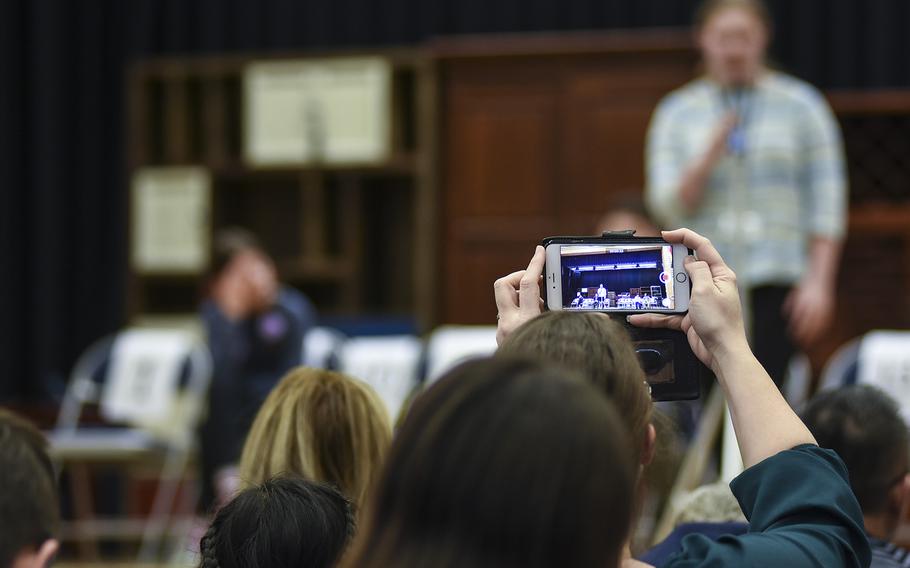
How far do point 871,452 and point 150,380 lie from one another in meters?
3.94

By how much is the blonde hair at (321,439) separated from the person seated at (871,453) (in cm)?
59

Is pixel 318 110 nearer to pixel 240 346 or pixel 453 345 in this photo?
pixel 240 346

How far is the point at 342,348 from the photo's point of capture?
5070mm

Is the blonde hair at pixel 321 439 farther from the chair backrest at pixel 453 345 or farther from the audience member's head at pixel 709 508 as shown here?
the chair backrest at pixel 453 345

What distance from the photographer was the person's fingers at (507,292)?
1.33m

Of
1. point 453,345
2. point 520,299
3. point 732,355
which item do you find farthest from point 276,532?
point 453,345

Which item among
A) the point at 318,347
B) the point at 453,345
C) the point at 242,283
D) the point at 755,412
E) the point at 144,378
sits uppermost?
the point at 755,412

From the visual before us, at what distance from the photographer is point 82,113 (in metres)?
7.64

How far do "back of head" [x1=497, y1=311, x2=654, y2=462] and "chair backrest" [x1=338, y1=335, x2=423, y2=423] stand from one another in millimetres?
3208

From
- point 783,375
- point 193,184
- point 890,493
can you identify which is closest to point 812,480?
point 890,493

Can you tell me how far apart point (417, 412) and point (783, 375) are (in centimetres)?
271

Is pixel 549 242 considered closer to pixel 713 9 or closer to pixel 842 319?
pixel 713 9

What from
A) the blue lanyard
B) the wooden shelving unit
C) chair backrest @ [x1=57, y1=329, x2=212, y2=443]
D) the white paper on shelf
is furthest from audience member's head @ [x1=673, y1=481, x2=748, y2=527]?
the white paper on shelf

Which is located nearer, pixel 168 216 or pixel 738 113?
pixel 738 113
